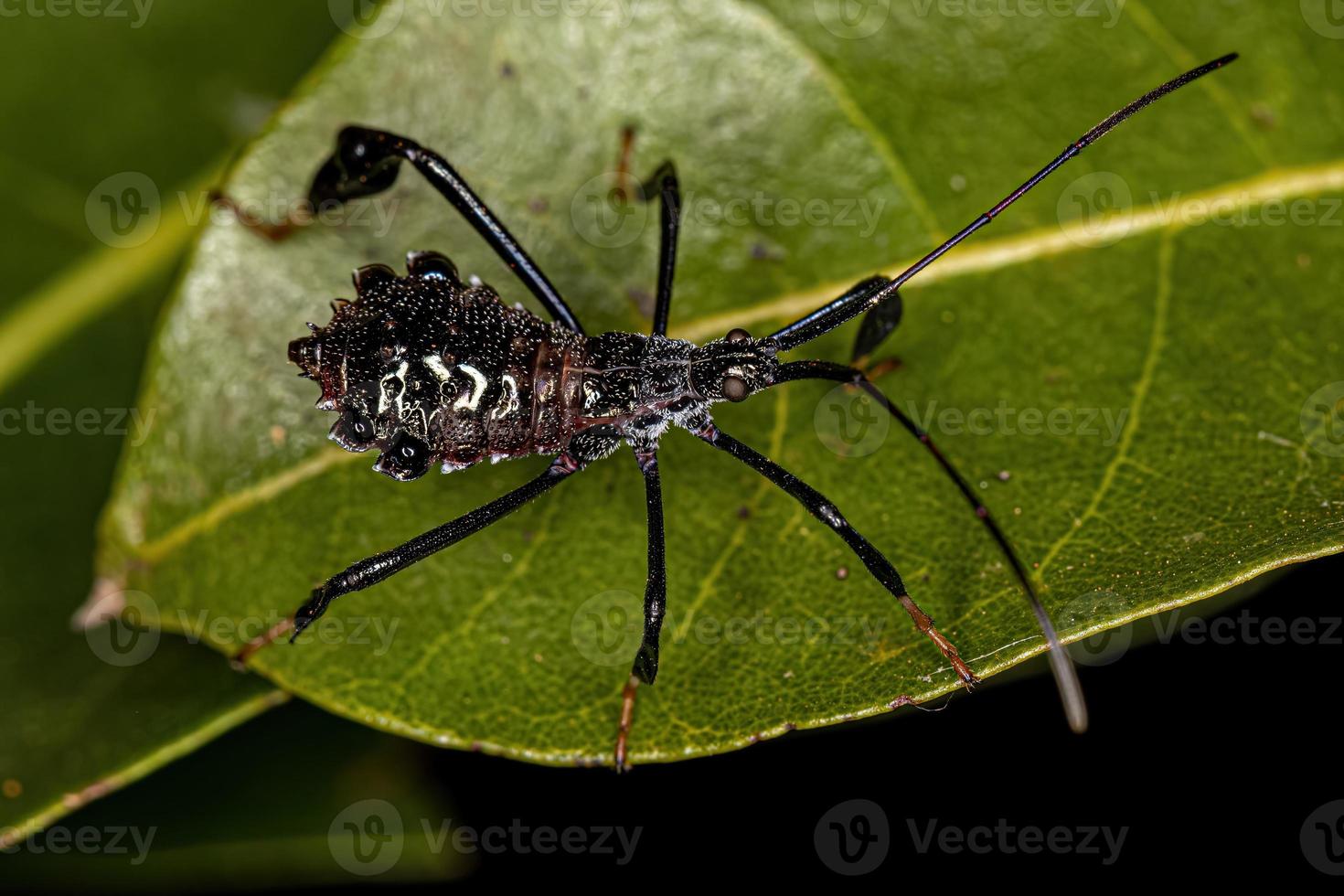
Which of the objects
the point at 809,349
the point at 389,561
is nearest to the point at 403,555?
the point at 389,561

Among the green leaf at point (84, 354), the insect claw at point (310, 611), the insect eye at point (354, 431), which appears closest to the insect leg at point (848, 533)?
the insect eye at point (354, 431)

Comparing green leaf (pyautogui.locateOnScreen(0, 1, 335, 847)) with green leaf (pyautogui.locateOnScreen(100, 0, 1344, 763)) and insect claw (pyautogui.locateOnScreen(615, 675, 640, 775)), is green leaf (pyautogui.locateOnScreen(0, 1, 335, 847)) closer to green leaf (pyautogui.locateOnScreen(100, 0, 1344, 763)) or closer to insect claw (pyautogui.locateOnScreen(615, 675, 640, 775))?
green leaf (pyautogui.locateOnScreen(100, 0, 1344, 763))

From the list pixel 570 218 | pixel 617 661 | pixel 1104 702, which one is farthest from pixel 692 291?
pixel 1104 702

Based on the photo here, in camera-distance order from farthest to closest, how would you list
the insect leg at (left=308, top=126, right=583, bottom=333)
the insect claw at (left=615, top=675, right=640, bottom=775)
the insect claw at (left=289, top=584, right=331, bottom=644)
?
the insect leg at (left=308, top=126, right=583, bottom=333), the insect claw at (left=289, top=584, right=331, bottom=644), the insect claw at (left=615, top=675, right=640, bottom=775)

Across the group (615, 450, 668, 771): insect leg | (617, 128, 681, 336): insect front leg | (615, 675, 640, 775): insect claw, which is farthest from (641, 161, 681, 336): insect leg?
(615, 675, 640, 775): insect claw

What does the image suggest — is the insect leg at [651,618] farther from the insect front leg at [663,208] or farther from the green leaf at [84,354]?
the green leaf at [84,354]

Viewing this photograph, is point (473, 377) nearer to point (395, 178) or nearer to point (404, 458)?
point (404, 458)
